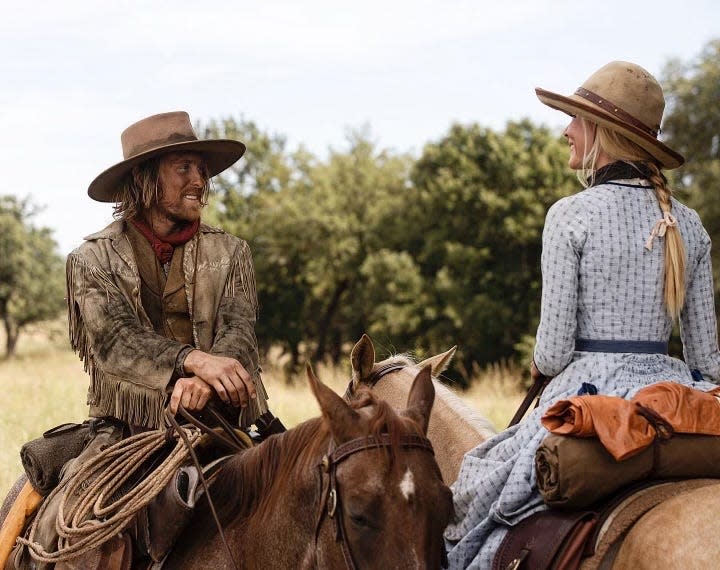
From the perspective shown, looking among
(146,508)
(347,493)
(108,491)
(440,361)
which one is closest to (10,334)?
(440,361)

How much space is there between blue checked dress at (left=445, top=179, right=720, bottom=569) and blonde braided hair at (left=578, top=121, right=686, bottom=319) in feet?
0.11

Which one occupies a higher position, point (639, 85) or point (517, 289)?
point (639, 85)

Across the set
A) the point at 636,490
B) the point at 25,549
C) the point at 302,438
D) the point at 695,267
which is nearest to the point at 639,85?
the point at 695,267

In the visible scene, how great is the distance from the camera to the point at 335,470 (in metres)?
3.00

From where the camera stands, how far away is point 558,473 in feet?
10.1

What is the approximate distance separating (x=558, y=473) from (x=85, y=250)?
2.37m

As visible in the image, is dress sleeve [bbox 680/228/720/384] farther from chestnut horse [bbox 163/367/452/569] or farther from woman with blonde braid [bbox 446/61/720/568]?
chestnut horse [bbox 163/367/452/569]

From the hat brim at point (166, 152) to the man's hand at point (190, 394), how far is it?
1.19 meters

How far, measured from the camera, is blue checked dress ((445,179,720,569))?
11.3ft

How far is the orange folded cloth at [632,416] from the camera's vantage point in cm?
302

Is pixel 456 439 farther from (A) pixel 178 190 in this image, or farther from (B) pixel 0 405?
(B) pixel 0 405

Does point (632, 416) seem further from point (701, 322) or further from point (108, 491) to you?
point (108, 491)

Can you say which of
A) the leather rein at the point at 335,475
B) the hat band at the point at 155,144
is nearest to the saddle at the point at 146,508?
the leather rein at the point at 335,475

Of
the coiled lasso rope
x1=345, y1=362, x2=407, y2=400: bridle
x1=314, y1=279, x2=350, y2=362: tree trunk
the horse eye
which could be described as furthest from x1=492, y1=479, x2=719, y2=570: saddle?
x1=314, y1=279, x2=350, y2=362: tree trunk
